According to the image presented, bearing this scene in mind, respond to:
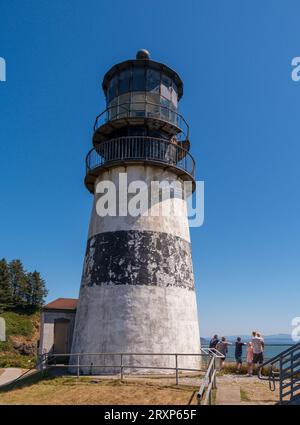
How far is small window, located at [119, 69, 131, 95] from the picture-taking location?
54.4 ft

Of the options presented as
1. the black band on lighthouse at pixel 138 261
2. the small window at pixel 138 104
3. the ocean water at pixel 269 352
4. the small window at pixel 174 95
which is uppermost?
the small window at pixel 174 95

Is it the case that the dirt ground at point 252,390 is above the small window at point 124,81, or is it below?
below

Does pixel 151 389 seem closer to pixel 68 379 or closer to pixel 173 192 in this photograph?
pixel 68 379

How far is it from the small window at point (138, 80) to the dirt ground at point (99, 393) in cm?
1210

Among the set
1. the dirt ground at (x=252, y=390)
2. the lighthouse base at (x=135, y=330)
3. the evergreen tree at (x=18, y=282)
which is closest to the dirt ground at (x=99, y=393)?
the dirt ground at (x=252, y=390)

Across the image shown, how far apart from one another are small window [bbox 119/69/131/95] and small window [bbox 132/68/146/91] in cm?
26

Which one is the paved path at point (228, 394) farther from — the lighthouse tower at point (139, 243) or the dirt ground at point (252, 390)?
the lighthouse tower at point (139, 243)

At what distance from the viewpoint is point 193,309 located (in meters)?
15.1

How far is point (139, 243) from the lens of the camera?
14.5 meters

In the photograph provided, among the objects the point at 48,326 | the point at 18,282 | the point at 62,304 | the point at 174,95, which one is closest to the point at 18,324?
the point at 18,282

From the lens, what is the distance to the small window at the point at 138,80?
16391mm

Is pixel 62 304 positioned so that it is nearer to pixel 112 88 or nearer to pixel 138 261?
pixel 138 261

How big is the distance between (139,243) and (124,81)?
770 cm
